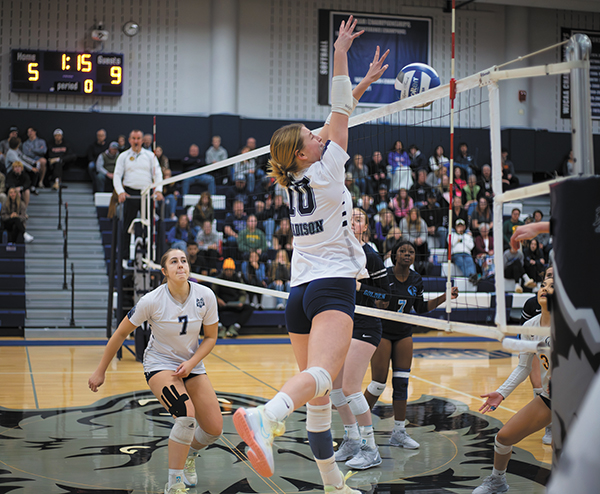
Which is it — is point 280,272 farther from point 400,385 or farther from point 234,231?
point 400,385

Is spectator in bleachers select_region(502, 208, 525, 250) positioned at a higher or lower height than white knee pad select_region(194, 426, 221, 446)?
higher

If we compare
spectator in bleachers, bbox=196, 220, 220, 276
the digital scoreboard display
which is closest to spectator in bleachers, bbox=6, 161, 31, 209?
the digital scoreboard display

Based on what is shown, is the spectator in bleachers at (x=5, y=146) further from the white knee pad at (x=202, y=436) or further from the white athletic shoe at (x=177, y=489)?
the white athletic shoe at (x=177, y=489)

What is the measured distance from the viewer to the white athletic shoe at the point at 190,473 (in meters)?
3.64

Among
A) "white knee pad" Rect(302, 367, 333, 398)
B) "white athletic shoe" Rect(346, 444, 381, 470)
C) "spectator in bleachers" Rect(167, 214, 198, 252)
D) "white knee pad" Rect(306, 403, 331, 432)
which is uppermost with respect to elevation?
"spectator in bleachers" Rect(167, 214, 198, 252)

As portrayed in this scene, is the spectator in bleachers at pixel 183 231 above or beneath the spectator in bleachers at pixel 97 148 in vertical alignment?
beneath

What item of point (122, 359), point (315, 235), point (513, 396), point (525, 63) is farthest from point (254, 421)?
Result: point (525, 63)

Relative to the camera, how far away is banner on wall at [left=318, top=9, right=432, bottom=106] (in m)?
16.6

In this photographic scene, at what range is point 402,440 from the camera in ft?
14.8

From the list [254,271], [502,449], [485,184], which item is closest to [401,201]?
[485,184]

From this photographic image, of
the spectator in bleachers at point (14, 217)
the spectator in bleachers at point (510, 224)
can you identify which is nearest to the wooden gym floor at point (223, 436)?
the spectator in bleachers at point (14, 217)

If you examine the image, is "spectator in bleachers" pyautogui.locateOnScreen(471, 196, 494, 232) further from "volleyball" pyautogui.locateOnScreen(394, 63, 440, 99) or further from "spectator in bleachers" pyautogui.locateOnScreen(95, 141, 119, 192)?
"spectator in bleachers" pyautogui.locateOnScreen(95, 141, 119, 192)

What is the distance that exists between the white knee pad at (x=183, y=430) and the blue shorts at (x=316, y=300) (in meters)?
1.03

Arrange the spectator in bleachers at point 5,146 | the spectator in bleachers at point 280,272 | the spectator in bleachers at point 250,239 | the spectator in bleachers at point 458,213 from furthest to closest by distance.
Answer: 1. the spectator in bleachers at point 5,146
2. the spectator in bleachers at point 458,213
3. the spectator in bleachers at point 250,239
4. the spectator in bleachers at point 280,272
